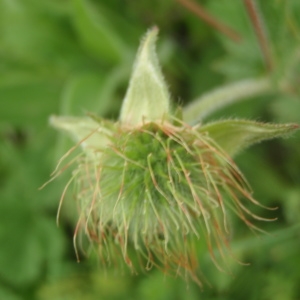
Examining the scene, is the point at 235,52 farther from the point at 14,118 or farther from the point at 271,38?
the point at 14,118

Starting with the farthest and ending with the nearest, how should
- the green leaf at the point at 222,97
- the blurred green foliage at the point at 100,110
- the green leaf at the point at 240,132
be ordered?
the blurred green foliage at the point at 100,110
the green leaf at the point at 222,97
the green leaf at the point at 240,132

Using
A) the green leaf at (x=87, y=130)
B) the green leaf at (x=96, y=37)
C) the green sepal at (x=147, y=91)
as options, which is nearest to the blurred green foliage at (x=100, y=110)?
the green leaf at (x=96, y=37)

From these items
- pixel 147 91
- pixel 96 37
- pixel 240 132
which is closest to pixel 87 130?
pixel 147 91

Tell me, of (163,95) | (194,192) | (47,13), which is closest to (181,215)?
(194,192)

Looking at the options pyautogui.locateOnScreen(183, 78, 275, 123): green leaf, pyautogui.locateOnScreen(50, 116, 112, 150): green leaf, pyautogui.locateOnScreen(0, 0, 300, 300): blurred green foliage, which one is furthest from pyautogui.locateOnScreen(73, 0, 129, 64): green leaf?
pyautogui.locateOnScreen(50, 116, 112, 150): green leaf

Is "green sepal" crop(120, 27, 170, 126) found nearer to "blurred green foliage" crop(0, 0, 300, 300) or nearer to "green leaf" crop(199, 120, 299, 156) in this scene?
"green leaf" crop(199, 120, 299, 156)

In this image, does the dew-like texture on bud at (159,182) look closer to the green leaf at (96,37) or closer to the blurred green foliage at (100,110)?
the blurred green foliage at (100,110)

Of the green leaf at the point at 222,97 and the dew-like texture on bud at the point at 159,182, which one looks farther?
the green leaf at the point at 222,97
